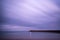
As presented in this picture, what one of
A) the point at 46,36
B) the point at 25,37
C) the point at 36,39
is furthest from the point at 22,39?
the point at 46,36

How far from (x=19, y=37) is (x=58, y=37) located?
100 cm

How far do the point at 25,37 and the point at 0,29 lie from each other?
2.28 ft

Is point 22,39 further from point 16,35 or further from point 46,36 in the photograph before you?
point 46,36

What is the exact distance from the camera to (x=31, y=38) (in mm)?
2137

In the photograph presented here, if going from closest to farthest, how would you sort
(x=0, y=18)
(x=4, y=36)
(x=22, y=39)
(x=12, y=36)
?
1. (x=0, y=18)
2. (x=4, y=36)
3. (x=12, y=36)
4. (x=22, y=39)

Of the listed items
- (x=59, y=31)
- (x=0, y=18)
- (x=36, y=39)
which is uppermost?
(x=0, y=18)

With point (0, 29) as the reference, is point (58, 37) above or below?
below

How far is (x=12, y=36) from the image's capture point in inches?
77.4

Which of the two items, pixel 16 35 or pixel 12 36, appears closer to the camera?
pixel 12 36

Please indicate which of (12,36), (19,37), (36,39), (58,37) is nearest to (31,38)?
(36,39)

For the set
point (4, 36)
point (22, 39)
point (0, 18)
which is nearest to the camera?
point (0, 18)

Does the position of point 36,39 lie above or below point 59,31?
below

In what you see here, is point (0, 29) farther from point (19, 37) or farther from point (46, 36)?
point (46, 36)

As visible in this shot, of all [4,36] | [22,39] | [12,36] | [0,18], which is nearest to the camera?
[0,18]
